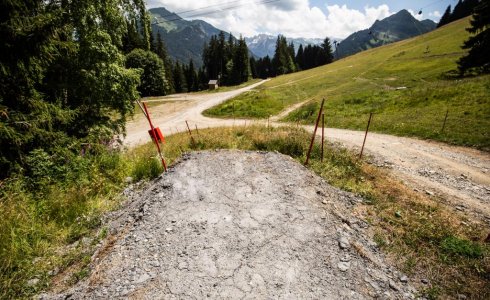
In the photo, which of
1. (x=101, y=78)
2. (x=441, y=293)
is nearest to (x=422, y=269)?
(x=441, y=293)

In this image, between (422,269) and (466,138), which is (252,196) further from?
(466,138)

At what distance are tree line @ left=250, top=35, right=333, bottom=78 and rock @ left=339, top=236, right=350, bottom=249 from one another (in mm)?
100886

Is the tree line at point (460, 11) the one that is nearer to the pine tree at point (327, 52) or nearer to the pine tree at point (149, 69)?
the pine tree at point (327, 52)

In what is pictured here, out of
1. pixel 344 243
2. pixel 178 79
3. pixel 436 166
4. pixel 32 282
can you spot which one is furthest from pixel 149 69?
pixel 344 243

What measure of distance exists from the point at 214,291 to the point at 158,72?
59.3 m

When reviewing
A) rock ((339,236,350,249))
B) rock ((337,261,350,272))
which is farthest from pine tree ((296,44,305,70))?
rock ((337,261,350,272))

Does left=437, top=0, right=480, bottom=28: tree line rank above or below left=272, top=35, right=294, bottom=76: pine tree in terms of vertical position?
above

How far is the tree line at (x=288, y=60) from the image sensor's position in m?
101

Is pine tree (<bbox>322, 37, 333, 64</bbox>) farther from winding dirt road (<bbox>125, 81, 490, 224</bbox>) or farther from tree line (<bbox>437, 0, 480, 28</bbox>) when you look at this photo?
winding dirt road (<bbox>125, 81, 490, 224</bbox>)

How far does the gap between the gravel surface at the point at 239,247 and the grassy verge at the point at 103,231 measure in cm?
59

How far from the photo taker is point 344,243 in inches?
233

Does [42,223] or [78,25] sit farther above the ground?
[78,25]

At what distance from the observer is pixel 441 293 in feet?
16.4

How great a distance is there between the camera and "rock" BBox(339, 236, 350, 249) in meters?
5.82
